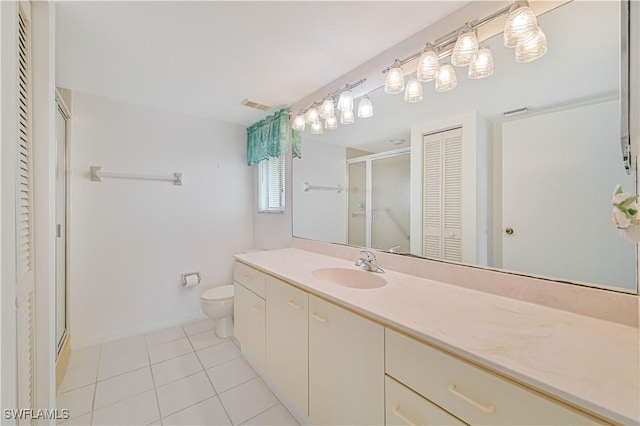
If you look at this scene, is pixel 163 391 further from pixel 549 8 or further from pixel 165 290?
pixel 549 8

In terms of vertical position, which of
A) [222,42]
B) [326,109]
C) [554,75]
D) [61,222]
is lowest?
[61,222]

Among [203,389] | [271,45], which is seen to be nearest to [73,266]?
[203,389]

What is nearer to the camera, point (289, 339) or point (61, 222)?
point (289, 339)

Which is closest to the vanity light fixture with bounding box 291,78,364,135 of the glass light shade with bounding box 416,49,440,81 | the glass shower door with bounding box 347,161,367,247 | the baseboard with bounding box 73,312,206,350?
the glass shower door with bounding box 347,161,367,247

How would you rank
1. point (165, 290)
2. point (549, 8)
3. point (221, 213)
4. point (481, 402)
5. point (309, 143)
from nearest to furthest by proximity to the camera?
point (481, 402) → point (549, 8) → point (309, 143) → point (165, 290) → point (221, 213)

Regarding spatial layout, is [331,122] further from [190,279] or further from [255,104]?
[190,279]

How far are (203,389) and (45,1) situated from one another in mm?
2218

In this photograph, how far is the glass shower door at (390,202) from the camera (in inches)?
61.9

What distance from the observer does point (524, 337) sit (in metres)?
0.75

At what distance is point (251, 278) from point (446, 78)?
169 centimetres

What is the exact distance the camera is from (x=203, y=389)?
5.40 feet

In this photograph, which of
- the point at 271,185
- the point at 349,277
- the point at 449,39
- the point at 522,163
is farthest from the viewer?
the point at 271,185

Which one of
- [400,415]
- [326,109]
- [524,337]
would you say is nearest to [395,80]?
[326,109]

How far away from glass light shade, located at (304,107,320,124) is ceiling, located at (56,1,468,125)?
0.61 feet
